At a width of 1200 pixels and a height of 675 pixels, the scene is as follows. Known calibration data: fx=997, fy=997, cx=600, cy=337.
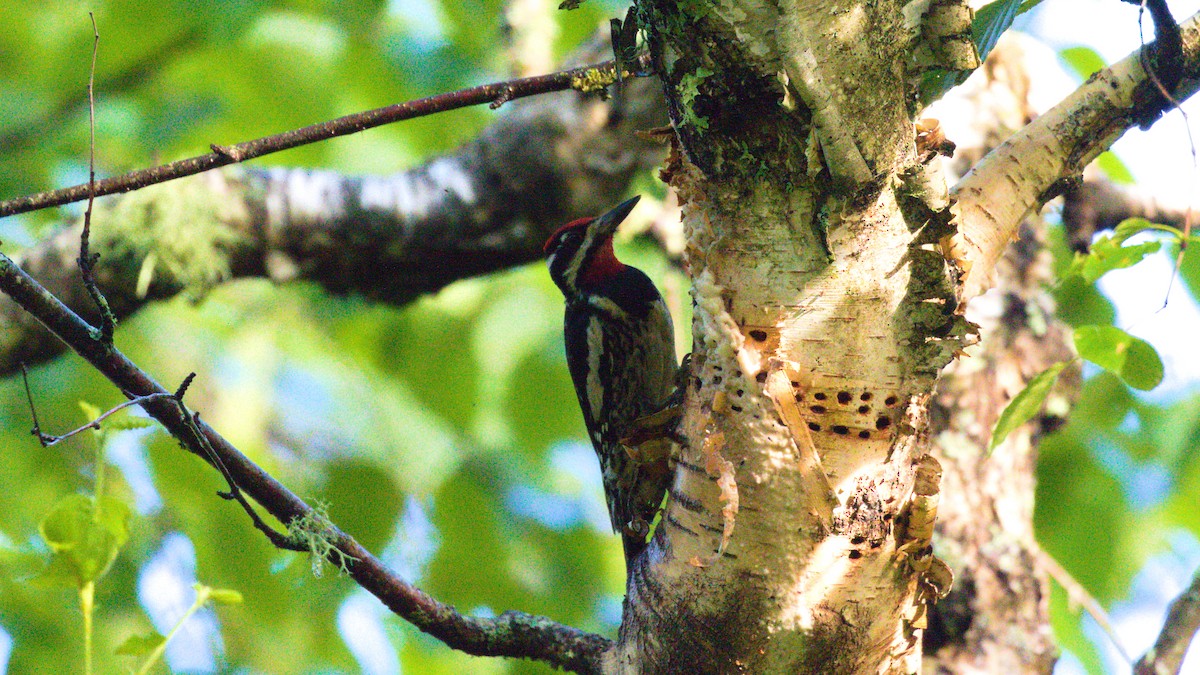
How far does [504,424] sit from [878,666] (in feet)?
8.63

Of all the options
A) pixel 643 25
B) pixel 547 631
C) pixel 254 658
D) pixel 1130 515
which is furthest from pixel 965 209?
pixel 254 658

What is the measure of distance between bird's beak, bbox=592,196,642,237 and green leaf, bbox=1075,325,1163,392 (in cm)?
189

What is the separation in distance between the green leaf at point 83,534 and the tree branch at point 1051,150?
1386 mm

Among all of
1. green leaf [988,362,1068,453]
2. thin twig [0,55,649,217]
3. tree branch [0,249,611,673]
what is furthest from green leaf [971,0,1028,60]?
tree branch [0,249,611,673]

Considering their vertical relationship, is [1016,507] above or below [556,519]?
below

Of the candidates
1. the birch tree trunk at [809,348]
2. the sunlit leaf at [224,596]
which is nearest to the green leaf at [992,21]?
the birch tree trunk at [809,348]

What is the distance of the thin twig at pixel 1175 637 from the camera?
189 cm

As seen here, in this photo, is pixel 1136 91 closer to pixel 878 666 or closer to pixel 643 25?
pixel 643 25

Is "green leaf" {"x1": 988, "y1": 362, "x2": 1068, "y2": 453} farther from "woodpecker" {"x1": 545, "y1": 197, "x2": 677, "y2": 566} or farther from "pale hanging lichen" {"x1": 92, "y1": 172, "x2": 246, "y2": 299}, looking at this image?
"pale hanging lichen" {"x1": 92, "y1": 172, "x2": 246, "y2": 299}

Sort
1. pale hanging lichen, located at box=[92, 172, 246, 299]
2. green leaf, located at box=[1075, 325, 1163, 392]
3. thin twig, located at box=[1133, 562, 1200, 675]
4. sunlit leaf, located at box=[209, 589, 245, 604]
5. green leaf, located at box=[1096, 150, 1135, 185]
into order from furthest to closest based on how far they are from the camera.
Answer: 1. green leaf, located at box=[1096, 150, 1135, 185]
2. pale hanging lichen, located at box=[92, 172, 246, 299]
3. thin twig, located at box=[1133, 562, 1200, 675]
4. green leaf, located at box=[1075, 325, 1163, 392]
5. sunlit leaf, located at box=[209, 589, 245, 604]

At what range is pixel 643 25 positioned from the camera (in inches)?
53.6

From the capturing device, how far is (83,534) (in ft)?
5.10

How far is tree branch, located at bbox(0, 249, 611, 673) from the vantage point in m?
1.38

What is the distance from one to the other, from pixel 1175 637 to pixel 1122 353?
23.8 inches
